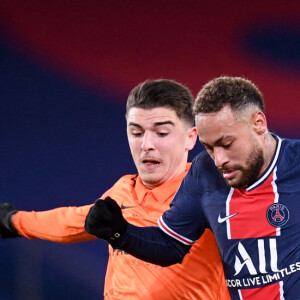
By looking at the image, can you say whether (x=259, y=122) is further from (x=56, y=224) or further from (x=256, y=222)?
(x=56, y=224)

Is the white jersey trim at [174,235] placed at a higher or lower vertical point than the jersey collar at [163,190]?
lower

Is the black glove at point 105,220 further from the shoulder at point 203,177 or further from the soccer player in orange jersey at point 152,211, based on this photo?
the soccer player in orange jersey at point 152,211

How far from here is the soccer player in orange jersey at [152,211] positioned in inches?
61.6

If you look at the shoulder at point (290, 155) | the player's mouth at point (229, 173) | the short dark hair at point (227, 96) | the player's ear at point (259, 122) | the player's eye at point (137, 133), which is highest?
the player's eye at point (137, 133)

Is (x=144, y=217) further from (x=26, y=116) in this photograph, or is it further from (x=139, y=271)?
(x=26, y=116)

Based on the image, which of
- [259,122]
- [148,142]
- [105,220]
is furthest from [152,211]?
[259,122]

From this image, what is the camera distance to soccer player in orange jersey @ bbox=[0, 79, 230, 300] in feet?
5.14

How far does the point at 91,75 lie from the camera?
2.45 meters

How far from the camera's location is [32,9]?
242cm

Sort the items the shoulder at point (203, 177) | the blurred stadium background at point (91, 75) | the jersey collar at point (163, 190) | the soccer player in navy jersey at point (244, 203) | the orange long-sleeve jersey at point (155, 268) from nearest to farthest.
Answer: the soccer player in navy jersey at point (244, 203)
the shoulder at point (203, 177)
the orange long-sleeve jersey at point (155, 268)
the jersey collar at point (163, 190)
the blurred stadium background at point (91, 75)

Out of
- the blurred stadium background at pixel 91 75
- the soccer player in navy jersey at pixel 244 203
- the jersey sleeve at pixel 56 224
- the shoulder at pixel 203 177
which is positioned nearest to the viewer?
the soccer player in navy jersey at pixel 244 203

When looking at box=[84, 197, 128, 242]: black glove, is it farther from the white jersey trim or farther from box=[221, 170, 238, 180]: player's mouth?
box=[221, 170, 238, 180]: player's mouth

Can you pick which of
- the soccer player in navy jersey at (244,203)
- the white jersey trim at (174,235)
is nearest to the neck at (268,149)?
the soccer player in navy jersey at (244,203)

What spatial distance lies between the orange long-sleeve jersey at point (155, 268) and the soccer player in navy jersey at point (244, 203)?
224mm
